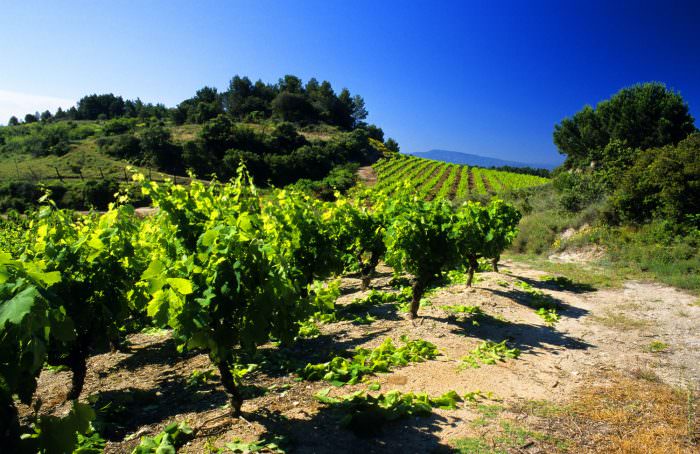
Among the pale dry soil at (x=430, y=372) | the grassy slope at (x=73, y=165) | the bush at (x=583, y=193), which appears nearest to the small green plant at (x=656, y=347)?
the pale dry soil at (x=430, y=372)

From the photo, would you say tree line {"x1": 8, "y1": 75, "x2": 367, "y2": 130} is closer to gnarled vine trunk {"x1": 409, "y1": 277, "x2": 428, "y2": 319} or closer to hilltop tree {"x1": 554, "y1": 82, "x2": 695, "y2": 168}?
hilltop tree {"x1": 554, "y1": 82, "x2": 695, "y2": 168}

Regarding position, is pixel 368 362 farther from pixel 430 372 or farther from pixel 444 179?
pixel 444 179

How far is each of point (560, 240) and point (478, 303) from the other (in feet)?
33.5

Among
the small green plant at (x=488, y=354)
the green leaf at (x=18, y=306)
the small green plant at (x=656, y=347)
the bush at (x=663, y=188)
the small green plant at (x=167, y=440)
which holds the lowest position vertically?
the small green plant at (x=167, y=440)

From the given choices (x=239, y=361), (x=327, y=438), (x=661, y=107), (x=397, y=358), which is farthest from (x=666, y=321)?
(x=661, y=107)

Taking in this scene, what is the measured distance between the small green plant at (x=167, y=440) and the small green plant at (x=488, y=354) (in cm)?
392

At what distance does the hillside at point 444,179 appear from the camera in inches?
1849

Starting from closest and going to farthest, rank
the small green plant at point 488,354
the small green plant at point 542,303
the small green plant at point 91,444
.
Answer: the small green plant at point 91,444 < the small green plant at point 488,354 < the small green plant at point 542,303

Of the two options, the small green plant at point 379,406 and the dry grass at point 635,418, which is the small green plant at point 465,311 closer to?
the dry grass at point 635,418

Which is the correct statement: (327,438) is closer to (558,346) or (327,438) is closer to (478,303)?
(558,346)

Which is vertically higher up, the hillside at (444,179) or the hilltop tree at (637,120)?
the hilltop tree at (637,120)

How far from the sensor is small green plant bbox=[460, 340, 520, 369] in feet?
19.4

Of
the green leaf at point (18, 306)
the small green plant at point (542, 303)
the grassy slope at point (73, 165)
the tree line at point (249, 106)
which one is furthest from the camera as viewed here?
the tree line at point (249, 106)

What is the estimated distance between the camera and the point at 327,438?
387cm
